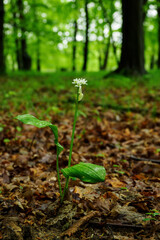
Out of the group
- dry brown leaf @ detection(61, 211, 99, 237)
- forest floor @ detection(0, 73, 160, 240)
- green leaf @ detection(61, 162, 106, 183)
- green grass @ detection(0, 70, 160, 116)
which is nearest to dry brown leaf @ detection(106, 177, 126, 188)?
forest floor @ detection(0, 73, 160, 240)

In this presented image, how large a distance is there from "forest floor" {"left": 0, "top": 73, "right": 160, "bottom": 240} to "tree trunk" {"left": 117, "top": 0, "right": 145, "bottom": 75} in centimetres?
310

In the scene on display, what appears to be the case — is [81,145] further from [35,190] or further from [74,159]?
[35,190]

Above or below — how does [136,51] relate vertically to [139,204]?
above

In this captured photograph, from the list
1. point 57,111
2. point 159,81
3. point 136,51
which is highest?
point 136,51

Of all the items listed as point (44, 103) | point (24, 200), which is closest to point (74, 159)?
point (24, 200)

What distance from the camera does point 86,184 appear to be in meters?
2.09

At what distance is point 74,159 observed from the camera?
264cm

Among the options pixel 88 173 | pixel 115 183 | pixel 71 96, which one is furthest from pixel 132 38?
pixel 88 173

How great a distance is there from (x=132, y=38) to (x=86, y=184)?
22.4ft

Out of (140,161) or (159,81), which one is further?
(159,81)

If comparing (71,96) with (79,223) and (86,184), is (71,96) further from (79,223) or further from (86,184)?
(79,223)

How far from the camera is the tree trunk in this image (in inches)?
294

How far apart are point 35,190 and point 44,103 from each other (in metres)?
3.29

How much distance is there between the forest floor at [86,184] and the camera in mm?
1469
